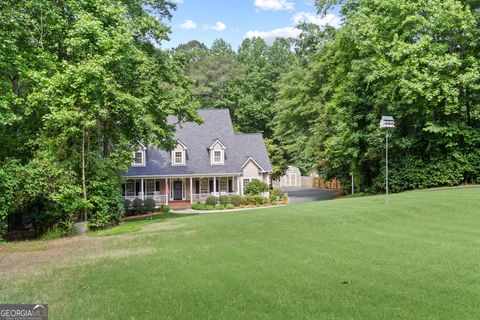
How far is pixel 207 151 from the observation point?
36531 millimetres

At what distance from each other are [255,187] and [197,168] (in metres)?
5.44

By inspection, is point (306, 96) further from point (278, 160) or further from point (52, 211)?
point (52, 211)

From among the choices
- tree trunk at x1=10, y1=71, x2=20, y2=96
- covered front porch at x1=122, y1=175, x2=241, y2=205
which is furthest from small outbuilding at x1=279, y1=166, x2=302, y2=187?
tree trunk at x1=10, y1=71, x2=20, y2=96

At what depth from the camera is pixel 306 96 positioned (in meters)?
38.1

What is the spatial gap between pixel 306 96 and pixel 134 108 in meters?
24.0

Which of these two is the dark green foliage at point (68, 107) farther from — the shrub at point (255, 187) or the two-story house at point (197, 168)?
the shrub at point (255, 187)

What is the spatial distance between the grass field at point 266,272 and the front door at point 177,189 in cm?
2301

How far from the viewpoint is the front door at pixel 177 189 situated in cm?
3584

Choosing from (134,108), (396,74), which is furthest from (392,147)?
(134,108)

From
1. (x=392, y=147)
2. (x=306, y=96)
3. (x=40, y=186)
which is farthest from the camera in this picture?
(x=306, y=96)

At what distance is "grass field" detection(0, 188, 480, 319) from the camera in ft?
18.0

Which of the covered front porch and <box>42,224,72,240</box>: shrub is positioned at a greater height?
the covered front porch

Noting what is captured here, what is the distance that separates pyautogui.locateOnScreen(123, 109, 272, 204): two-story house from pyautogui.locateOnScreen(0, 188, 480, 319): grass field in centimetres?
2167

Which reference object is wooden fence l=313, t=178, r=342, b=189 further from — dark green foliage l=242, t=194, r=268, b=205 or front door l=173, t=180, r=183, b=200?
front door l=173, t=180, r=183, b=200
